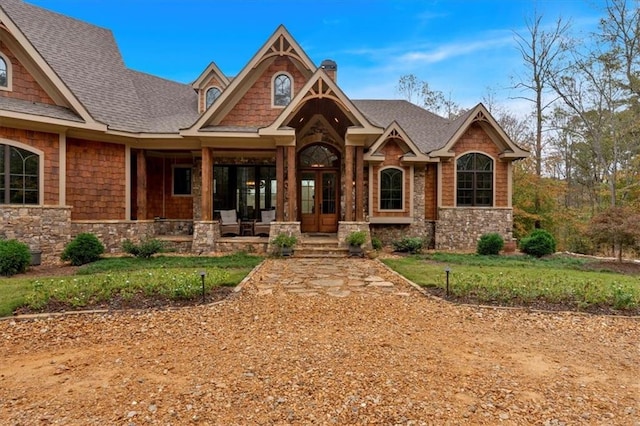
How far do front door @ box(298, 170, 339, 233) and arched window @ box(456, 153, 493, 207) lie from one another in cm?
515

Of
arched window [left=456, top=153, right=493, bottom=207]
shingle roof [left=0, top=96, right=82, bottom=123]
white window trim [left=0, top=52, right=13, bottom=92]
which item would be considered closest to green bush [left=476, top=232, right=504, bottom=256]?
arched window [left=456, top=153, right=493, bottom=207]

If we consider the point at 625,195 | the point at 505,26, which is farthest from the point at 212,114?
the point at 625,195

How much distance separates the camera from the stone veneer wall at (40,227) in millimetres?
9008

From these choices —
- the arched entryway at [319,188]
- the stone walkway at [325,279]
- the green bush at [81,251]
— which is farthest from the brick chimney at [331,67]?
the green bush at [81,251]

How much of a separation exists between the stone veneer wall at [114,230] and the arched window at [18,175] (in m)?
1.36

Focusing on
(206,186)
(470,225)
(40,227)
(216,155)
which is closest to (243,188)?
(216,155)

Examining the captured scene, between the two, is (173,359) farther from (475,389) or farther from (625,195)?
(625,195)

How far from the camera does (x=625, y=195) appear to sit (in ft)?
57.0

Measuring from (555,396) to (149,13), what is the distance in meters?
24.0

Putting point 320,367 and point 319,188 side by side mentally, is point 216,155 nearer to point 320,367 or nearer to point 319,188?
point 319,188

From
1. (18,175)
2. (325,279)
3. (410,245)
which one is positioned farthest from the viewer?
(410,245)

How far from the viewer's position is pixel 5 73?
937 cm

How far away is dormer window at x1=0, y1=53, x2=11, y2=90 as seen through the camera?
9.32 meters

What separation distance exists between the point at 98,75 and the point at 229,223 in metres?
7.33
